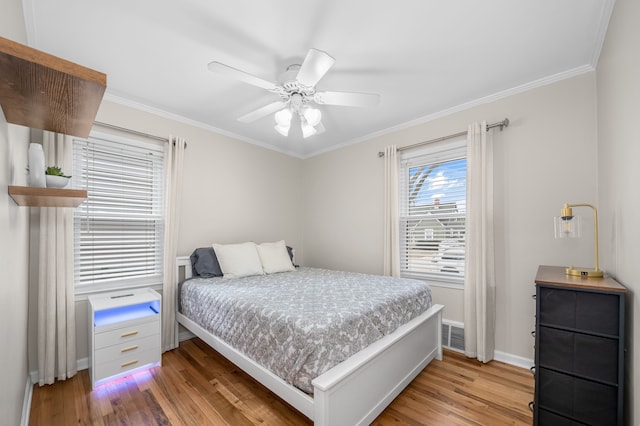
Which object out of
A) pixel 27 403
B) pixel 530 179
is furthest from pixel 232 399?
pixel 530 179

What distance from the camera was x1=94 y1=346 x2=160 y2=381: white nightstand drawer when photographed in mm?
2208

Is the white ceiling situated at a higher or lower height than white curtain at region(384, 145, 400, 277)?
higher

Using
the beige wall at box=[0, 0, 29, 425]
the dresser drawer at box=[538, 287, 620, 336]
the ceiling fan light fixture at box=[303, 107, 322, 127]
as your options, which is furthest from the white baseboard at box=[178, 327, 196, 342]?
the dresser drawer at box=[538, 287, 620, 336]

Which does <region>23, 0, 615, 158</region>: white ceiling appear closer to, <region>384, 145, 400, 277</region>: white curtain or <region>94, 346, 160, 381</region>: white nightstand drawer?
<region>384, 145, 400, 277</region>: white curtain

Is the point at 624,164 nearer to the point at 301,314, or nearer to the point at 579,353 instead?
the point at 579,353

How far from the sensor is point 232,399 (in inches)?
80.8

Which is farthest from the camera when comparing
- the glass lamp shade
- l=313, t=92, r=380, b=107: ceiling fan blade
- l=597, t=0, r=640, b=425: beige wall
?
l=313, t=92, r=380, b=107: ceiling fan blade

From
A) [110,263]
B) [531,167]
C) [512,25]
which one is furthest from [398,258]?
[110,263]

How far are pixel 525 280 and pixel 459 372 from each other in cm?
104

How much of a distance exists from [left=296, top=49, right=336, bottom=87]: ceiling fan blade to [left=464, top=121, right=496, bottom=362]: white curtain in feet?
6.00

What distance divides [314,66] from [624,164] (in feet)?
6.09

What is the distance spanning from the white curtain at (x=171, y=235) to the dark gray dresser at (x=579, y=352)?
3.15 metres

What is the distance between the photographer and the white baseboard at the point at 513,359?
2.47 m

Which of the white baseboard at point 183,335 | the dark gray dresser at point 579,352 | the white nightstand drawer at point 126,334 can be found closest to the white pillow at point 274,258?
the white baseboard at point 183,335
